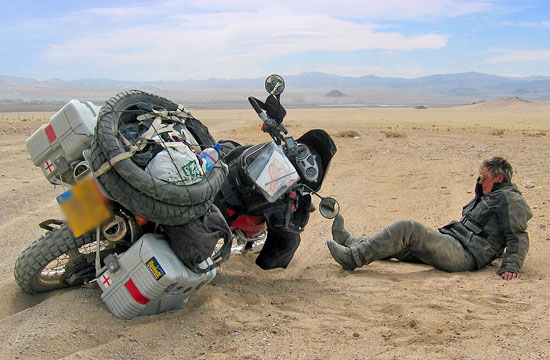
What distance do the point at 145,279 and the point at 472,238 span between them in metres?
3.48

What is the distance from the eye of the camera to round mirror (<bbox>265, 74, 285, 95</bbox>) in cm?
553

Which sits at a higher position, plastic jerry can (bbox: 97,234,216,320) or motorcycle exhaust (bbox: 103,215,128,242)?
motorcycle exhaust (bbox: 103,215,128,242)

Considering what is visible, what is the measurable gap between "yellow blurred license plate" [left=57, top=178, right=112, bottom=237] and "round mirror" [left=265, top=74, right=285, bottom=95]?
2.10 meters

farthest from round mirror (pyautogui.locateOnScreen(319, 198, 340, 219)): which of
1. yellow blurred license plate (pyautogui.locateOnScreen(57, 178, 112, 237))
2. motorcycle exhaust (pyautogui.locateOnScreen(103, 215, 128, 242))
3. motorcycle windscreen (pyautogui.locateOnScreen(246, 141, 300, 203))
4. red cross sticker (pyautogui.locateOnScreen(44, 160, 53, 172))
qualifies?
red cross sticker (pyautogui.locateOnScreen(44, 160, 53, 172))

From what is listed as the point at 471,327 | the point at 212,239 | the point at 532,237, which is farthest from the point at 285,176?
the point at 532,237

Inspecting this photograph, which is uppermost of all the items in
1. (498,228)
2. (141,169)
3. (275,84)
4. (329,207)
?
(275,84)

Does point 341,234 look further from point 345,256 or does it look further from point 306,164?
point 306,164

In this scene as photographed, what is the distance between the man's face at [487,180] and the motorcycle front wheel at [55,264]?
3921mm

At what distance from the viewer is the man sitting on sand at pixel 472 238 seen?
5.70 meters

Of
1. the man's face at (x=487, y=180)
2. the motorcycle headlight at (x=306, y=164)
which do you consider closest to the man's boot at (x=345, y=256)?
the motorcycle headlight at (x=306, y=164)

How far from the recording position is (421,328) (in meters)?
4.24

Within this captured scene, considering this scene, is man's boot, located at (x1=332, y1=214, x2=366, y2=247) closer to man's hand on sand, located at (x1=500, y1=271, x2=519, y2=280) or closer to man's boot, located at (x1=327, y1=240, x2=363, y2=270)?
man's boot, located at (x1=327, y1=240, x2=363, y2=270)

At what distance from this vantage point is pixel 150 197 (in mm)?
4051

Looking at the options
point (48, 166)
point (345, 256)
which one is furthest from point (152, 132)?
point (345, 256)
